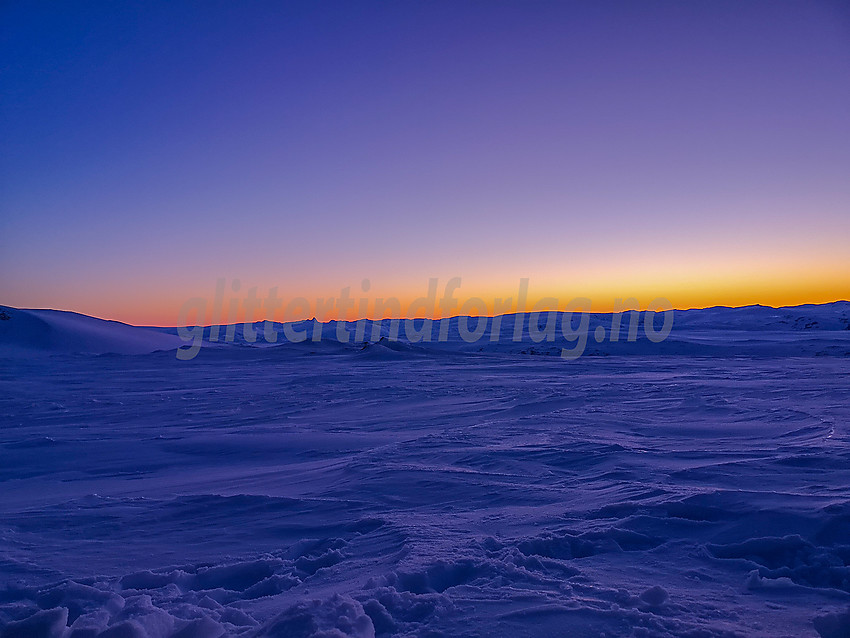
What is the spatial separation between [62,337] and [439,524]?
24511 mm

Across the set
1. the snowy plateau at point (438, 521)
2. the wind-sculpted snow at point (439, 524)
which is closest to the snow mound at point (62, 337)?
the snowy plateau at point (438, 521)

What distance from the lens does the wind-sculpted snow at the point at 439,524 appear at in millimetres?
A: 1795

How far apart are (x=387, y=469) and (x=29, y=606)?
2109 mm

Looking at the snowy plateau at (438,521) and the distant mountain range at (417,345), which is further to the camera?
the distant mountain range at (417,345)

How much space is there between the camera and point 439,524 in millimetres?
2639

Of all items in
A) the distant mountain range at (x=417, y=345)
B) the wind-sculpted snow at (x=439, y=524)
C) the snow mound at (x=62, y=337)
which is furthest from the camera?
the snow mound at (x=62, y=337)

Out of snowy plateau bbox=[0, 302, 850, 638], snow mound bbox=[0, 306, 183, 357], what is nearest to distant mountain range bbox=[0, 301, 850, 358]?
snow mound bbox=[0, 306, 183, 357]

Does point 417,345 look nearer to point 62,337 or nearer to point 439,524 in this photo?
point 62,337

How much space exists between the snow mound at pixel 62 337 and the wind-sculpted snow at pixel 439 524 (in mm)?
17804

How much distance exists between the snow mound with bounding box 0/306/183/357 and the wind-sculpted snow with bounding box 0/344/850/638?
17.8 metres

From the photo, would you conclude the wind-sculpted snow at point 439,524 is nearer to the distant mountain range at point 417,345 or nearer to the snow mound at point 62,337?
the distant mountain range at point 417,345

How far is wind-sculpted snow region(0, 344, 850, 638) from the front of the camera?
1.79 metres

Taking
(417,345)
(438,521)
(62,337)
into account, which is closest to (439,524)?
(438,521)

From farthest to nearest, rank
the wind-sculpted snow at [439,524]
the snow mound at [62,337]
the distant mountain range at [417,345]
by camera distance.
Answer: the snow mound at [62,337]
the distant mountain range at [417,345]
the wind-sculpted snow at [439,524]
